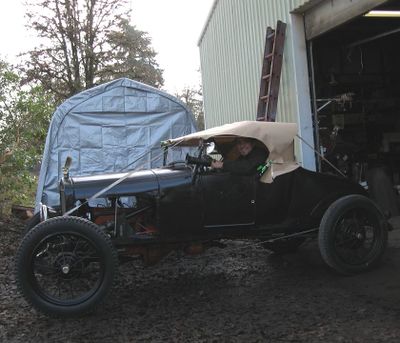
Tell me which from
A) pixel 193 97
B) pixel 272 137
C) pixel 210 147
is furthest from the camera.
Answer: pixel 193 97

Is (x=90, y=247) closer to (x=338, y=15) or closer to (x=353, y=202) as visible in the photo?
(x=353, y=202)

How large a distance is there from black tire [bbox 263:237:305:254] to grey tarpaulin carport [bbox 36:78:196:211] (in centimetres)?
384

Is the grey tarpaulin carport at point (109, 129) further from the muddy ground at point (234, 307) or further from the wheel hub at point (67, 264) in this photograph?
the wheel hub at point (67, 264)

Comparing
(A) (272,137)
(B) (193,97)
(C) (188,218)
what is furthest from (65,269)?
(B) (193,97)

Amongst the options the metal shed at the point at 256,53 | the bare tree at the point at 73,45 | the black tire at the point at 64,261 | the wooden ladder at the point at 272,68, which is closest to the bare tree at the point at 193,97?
the bare tree at the point at 73,45

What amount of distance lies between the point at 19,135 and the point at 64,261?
816cm

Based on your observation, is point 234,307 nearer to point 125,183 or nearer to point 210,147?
point 125,183

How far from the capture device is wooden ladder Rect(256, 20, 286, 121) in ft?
28.5

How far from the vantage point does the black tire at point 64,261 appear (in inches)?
180

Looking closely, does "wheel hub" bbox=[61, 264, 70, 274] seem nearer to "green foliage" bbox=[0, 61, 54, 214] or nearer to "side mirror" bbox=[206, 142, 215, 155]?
"side mirror" bbox=[206, 142, 215, 155]

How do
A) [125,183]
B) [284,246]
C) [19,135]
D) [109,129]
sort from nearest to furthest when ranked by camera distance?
[125,183]
[284,246]
[109,129]
[19,135]

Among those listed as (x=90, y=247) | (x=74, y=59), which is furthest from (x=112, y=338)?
(x=74, y=59)

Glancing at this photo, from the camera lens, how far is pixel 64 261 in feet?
15.4

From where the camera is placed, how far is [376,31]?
10555 millimetres
